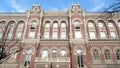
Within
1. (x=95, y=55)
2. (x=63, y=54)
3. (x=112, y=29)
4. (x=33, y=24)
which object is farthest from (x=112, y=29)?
(x=33, y=24)

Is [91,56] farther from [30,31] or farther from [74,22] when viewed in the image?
[30,31]

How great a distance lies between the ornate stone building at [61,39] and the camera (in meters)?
28.2

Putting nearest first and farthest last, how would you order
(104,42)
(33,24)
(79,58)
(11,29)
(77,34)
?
(79,58), (104,42), (77,34), (11,29), (33,24)

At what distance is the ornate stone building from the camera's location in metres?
Answer: 28.2

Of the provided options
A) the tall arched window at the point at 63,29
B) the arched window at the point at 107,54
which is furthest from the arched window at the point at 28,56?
the arched window at the point at 107,54

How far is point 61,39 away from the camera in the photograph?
30.6 m

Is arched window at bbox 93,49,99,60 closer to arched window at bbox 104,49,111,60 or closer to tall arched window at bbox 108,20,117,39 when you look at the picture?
arched window at bbox 104,49,111,60

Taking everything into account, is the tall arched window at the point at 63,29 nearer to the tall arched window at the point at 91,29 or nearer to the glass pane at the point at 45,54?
the glass pane at the point at 45,54

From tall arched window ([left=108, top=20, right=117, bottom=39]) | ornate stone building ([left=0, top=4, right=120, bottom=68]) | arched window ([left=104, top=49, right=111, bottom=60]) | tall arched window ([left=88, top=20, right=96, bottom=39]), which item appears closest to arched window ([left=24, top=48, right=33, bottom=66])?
ornate stone building ([left=0, top=4, right=120, bottom=68])

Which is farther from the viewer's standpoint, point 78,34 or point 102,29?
point 102,29

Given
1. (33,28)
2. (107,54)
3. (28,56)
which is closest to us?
(107,54)

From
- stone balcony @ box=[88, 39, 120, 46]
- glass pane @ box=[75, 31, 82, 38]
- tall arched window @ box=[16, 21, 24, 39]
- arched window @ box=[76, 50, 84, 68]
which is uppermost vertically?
tall arched window @ box=[16, 21, 24, 39]

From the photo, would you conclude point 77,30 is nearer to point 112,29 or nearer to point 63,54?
point 63,54

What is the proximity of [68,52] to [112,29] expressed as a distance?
11.4 m
